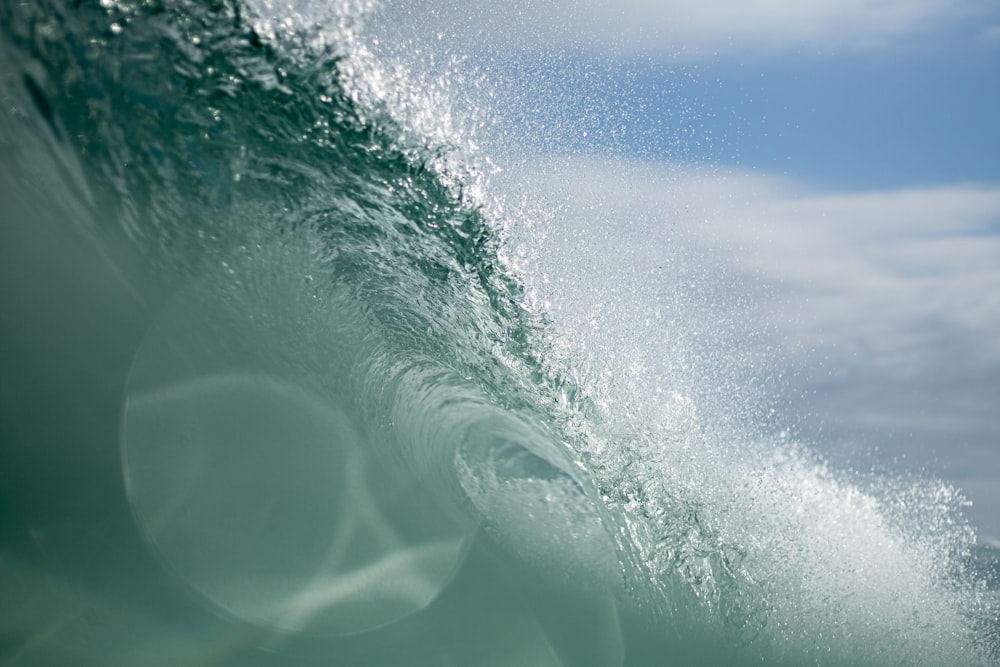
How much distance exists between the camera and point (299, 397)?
150 inches

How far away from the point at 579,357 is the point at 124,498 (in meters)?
2.36

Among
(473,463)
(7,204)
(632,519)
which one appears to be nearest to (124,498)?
(7,204)

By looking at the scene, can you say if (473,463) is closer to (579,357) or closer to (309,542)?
(579,357)

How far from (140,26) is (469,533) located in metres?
3.03

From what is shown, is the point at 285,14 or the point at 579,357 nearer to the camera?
the point at 285,14

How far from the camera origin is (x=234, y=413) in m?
3.48

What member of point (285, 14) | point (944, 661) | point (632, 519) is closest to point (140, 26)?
point (285, 14)

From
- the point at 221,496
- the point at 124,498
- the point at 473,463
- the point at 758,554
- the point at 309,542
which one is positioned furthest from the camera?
the point at 758,554

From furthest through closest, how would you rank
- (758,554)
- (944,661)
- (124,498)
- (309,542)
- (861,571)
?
(944,661) < (861,571) < (758,554) < (309,542) < (124,498)

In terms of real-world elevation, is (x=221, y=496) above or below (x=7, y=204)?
below

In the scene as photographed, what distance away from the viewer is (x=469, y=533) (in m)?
4.47

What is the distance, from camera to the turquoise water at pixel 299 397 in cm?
281

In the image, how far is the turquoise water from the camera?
281 centimetres

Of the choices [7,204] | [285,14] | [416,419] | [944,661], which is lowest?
[944,661]
